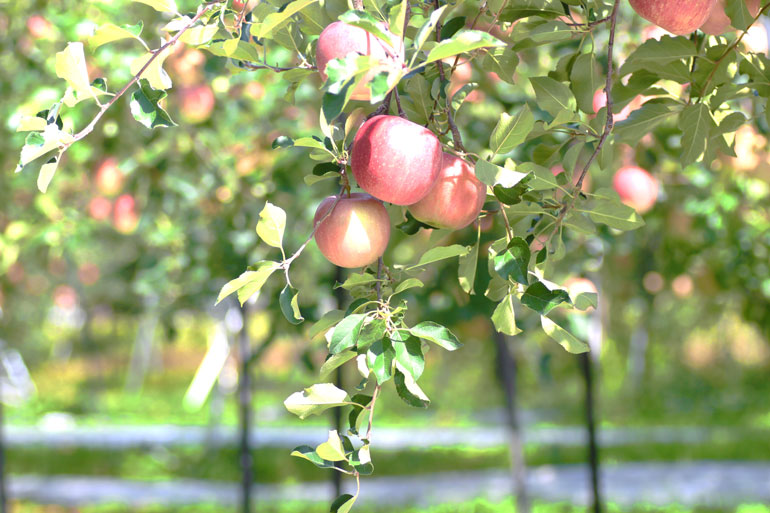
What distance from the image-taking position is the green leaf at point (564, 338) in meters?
0.89

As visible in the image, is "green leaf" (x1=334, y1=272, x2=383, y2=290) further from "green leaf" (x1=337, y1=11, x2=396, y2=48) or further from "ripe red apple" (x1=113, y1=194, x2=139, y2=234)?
"ripe red apple" (x1=113, y1=194, x2=139, y2=234)

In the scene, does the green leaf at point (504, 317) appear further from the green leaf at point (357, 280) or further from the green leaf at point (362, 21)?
the green leaf at point (362, 21)

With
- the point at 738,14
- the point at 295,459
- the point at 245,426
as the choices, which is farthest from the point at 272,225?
the point at 295,459

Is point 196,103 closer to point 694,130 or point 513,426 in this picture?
point 513,426

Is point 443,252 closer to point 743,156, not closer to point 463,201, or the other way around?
point 463,201

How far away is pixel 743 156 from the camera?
2.30 meters

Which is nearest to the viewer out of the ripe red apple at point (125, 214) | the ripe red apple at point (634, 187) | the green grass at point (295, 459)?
the ripe red apple at point (634, 187)

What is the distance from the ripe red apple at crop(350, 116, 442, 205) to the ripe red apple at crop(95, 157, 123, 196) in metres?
2.18

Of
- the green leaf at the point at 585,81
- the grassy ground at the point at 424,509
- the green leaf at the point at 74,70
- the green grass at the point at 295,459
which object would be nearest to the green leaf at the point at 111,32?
the green leaf at the point at 74,70

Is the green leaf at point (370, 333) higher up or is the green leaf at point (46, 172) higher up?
the green leaf at point (46, 172)

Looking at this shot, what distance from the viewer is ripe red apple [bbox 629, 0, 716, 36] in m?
0.92

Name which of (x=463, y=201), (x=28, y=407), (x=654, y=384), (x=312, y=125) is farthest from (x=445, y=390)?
(x=463, y=201)

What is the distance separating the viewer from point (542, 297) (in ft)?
2.91

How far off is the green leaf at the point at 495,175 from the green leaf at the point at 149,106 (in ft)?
1.09
